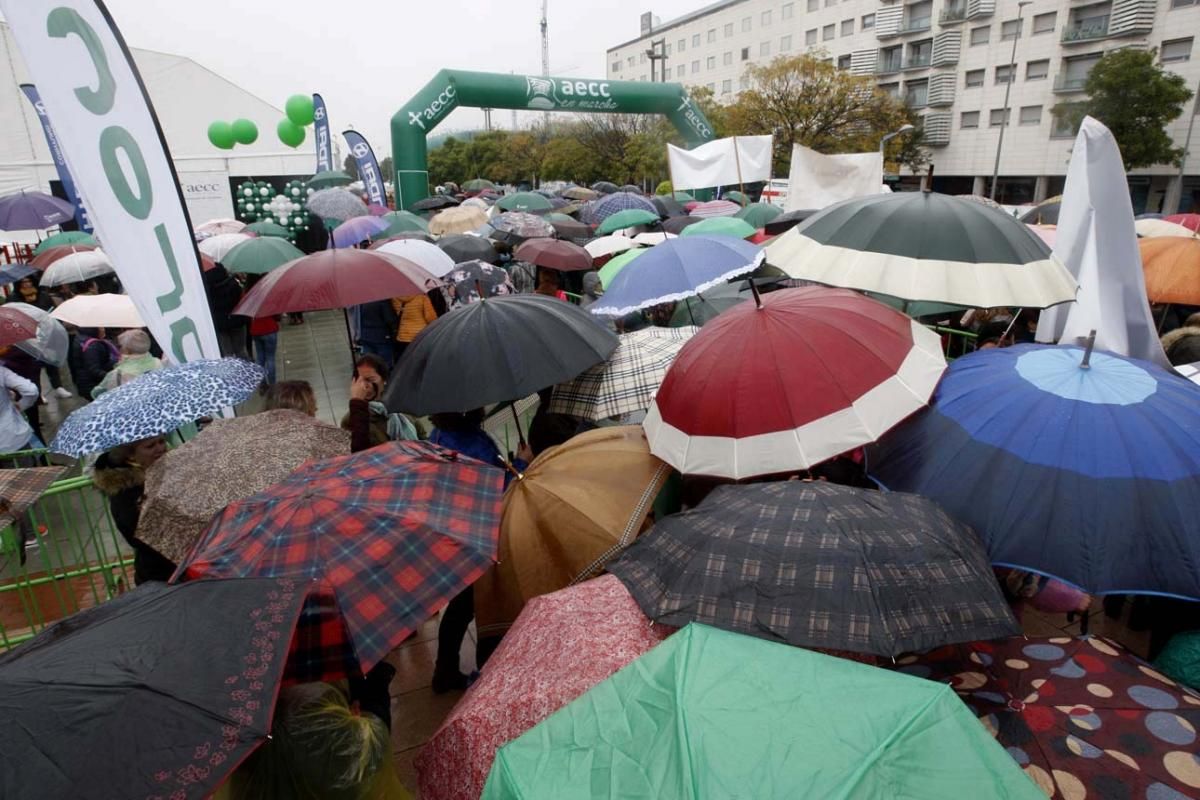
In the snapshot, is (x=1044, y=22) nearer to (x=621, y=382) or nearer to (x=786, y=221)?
(x=786, y=221)

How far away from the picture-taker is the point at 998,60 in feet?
130

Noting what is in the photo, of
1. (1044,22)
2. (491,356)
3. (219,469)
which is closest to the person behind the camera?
(219,469)

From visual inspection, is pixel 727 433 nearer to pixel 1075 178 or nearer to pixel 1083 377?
pixel 1083 377

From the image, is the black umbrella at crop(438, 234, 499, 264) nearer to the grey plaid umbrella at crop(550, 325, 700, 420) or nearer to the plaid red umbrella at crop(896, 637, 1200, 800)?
the grey plaid umbrella at crop(550, 325, 700, 420)

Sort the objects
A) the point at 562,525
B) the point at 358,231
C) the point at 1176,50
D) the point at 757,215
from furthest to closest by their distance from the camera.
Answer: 1. the point at 1176,50
2. the point at 757,215
3. the point at 358,231
4. the point at 562,525

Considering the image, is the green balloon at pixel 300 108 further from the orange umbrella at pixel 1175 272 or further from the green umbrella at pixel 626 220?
the orange umbrella at pixel 1175 272

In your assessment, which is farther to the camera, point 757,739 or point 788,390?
point 788,390

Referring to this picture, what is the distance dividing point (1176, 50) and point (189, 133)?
47.9 m

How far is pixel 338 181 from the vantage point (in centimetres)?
2066

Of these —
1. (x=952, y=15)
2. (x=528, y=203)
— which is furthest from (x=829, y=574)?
(x=952, y=15)

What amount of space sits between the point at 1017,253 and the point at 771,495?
6.64 feet

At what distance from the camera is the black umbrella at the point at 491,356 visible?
355 cm

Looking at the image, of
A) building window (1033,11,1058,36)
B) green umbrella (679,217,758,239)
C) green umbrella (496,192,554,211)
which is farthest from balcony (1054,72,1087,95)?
green umbrella (679,217,758,239)

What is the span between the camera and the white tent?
874 inches
